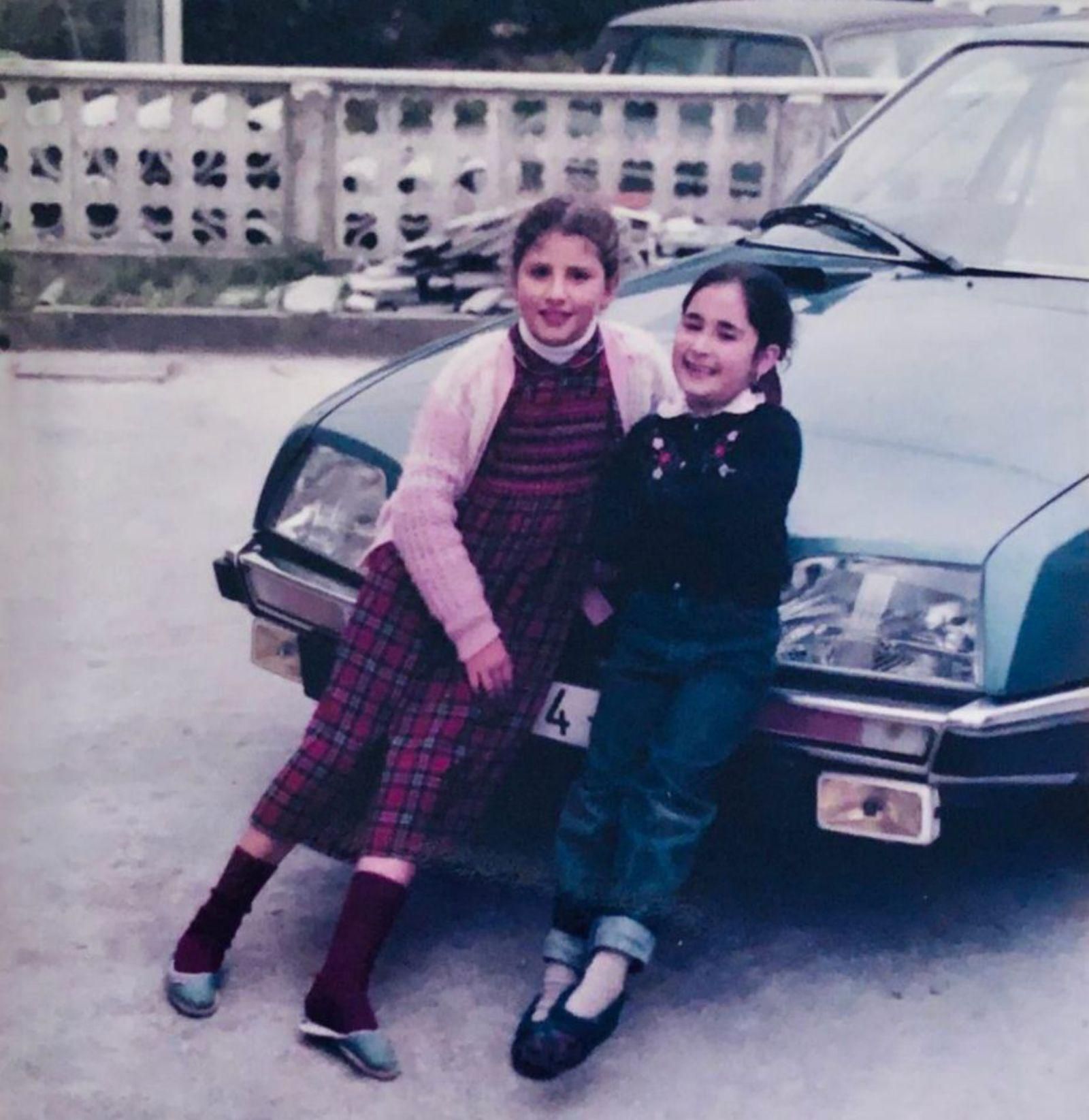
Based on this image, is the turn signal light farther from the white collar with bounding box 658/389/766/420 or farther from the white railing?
the white railing

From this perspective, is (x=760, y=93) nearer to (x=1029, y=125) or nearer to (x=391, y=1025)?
(x=1029, y=125)

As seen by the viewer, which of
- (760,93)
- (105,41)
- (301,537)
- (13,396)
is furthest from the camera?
(105,41)

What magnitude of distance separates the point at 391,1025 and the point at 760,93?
264 inches

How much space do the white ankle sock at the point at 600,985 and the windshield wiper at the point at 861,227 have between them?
1707mm

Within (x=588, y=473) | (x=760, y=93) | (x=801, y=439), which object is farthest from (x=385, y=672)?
(x=760, y=93)

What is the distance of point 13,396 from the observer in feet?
24.9

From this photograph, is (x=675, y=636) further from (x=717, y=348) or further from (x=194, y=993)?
(x=194, y=993)

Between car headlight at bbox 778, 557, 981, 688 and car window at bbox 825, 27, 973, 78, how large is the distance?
6.65 m

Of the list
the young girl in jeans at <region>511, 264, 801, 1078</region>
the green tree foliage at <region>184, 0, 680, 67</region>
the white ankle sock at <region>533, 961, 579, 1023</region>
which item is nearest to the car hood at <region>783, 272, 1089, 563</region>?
the young girl in jeans at <region>511, 264, 801, 1078</region>

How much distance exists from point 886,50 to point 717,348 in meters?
6.81

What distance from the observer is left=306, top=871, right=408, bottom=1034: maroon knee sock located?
3021 millimetres

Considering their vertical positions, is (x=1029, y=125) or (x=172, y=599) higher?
(x=1029, y=125)

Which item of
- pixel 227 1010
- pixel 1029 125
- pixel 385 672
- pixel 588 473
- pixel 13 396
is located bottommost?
pixel 13 396

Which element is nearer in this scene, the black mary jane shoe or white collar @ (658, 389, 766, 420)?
the black mary jane shoe
